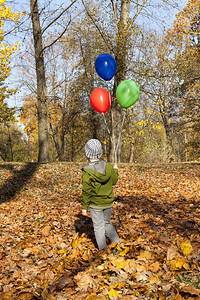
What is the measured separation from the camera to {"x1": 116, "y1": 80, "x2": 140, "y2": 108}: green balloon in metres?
5.80

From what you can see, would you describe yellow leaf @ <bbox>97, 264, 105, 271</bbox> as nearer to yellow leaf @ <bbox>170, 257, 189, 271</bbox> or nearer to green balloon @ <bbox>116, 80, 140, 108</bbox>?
yellow leaf @ <bbox>170, 257, 189, 271</bbox>

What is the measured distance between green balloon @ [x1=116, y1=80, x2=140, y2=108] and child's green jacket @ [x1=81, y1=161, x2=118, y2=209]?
2.66 m

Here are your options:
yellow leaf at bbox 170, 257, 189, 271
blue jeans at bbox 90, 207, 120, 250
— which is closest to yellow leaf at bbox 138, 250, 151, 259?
yellow leaf at bbox 170, 257, 189, 271

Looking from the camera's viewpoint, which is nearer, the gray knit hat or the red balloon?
the gray knit hat

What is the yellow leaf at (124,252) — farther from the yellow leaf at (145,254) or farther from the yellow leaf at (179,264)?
the yellow leaf at (179,264)

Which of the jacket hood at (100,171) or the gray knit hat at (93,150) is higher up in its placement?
the gray knit hat at (93,150)

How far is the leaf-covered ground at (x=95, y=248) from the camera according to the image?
294cm

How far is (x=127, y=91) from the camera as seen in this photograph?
586cm

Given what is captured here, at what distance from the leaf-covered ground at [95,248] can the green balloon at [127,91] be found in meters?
2.60

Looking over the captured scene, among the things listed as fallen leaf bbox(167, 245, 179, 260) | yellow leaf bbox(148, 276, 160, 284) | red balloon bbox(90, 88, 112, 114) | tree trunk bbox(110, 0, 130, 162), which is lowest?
yellow leaf bbox(148, 276, 160, 284)

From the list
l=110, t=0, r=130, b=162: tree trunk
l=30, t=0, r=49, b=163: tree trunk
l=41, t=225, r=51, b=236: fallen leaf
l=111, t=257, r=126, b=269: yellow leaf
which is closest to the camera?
l=111, t=257, r=126, b=269: yellow leaf

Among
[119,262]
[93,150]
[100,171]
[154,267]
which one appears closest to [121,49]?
[93,150]

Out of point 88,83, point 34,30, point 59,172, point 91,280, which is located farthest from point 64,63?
point 91,280

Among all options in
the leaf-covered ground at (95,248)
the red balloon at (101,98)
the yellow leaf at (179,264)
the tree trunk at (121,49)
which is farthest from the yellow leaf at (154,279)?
the tree trunk at (121,49)
